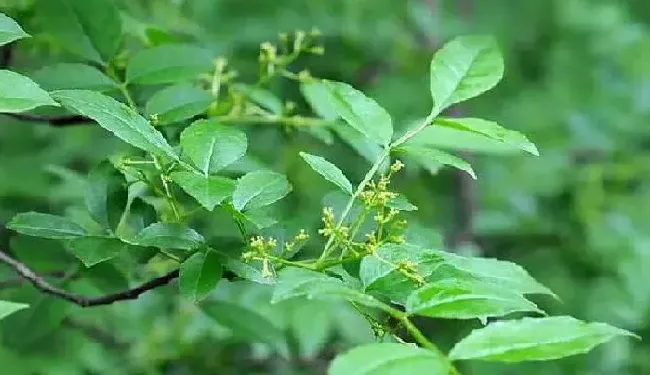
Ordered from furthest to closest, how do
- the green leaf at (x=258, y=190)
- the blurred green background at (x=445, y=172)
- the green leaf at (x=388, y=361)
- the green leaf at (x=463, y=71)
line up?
the blurred green background at (x=445, y=172)
the green leaf at (x=463, y=71)
the green leaf at (x=258, y=190)
the green leaf at (x=388, y=361)

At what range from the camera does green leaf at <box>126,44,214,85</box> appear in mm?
618

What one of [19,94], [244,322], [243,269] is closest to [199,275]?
[243,269]

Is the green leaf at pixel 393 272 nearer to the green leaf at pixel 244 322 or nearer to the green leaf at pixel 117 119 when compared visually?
the green leaf at pixel 117 119

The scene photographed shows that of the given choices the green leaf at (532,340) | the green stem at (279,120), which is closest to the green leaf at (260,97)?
the green stem at (279,120)

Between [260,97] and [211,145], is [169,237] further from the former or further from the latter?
[260,97]

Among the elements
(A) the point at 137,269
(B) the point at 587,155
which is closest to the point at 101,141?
(A) the point at 137,269

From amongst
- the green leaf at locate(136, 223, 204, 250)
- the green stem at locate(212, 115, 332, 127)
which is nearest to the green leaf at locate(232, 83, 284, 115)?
the green stem at locate(212, 115, 332, 127)

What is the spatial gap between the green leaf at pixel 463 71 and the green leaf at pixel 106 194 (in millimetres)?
183

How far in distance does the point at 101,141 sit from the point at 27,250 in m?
0.62

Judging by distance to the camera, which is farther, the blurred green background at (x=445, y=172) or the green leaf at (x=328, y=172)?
the blurred green background at (x=445, y=172)

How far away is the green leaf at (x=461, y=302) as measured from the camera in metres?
0.41

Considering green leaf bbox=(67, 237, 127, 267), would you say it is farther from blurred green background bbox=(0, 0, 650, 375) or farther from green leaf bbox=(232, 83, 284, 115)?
blurred green background bbox=(0, 0, 650, 375)

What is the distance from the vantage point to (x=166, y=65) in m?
0.63

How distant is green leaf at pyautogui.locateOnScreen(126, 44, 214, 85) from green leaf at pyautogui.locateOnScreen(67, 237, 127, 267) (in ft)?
0.44
